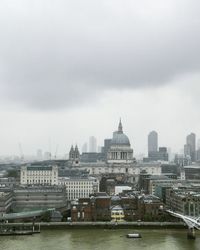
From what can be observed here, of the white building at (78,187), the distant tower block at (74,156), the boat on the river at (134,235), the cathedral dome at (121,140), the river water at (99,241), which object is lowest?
the river water at (99,241)

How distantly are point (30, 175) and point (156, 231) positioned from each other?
39507 mm

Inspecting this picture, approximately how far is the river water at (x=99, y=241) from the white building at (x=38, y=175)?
34.4 m

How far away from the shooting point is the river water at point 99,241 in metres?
36.7

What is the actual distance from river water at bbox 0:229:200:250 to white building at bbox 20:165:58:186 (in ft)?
113

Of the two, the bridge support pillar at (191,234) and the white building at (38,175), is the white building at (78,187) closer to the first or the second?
the white building at (38,175)

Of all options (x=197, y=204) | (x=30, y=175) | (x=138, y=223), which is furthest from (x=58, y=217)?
(x=30, y=175)

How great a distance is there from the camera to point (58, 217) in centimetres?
4956

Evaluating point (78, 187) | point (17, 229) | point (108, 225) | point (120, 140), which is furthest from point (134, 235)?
point (120, 140)

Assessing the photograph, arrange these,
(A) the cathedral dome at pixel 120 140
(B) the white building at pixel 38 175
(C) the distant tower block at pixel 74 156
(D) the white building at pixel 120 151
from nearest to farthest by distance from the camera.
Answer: (B) the white building at pixel 38 175
(C) the distant tower block at pixel 74 156
(D) the white building at pixel 120 151
(A) the cathedral dome at pixel 120 140

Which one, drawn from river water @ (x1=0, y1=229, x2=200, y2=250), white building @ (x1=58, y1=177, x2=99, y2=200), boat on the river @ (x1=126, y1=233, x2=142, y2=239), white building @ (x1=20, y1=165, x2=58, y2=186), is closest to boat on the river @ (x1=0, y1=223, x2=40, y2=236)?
river water @ (x1=0, y1=229, x2=200, y2=250)

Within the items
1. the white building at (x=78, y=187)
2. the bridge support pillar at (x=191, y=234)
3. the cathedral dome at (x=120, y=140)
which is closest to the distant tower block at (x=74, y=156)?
the cathedral dome at (x=120, y=140)

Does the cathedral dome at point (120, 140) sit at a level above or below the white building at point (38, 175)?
above

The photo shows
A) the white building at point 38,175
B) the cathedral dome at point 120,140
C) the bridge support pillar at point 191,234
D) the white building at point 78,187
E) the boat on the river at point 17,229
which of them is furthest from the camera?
the cathedral dome at point 120,140

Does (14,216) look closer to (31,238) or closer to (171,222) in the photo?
(31,238)
